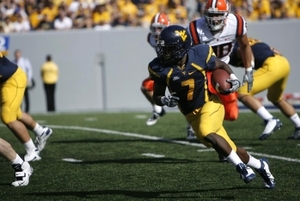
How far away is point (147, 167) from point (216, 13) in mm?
1741

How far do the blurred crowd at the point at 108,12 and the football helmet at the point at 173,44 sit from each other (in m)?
10.8

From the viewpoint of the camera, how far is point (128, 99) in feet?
52.6

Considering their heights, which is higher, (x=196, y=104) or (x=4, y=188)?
(x=196, y=104)

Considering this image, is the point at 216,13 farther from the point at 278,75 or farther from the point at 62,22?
the point at 62,22

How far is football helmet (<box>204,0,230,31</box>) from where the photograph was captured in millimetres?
7051

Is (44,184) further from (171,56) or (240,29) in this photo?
(240,29)

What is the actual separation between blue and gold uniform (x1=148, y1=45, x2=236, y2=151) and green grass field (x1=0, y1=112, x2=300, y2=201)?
1.70 feet

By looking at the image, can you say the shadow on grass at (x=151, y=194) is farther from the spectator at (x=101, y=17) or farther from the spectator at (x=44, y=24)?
the spectator at (x=44, y=24)

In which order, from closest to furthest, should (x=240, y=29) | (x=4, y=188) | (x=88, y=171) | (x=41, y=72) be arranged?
(x=4, y=188), (x=88, y=171), (x=240, y=29), (x=41, y=72)

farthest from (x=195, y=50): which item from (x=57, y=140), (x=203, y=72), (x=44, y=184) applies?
(x=57, y=140)

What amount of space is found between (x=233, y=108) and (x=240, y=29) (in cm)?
136

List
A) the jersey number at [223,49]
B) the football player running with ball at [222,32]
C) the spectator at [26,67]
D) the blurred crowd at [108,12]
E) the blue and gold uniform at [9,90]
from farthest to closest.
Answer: the blurred crowd at [108,12]
the spectator at [26,67]
the jersey number at [223,49]
the football player running with ball at [222,32]
the blue and gold uniform at [9,90]

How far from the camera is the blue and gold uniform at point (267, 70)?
25.5ft

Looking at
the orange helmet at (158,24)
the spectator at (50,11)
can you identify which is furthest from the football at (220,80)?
the spectator at (50,11)
